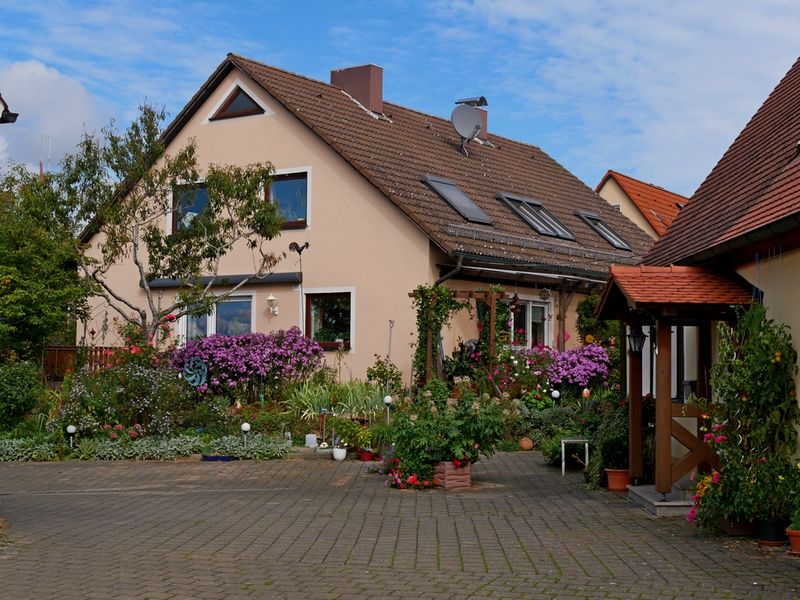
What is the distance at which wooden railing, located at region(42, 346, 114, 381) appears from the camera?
21.1 m

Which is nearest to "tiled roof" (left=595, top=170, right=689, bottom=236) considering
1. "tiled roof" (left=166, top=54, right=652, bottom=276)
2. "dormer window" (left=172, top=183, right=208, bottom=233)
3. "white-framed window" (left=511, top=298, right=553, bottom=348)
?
"tiled roof" (left=166, top=54, right=652, bottom=276)

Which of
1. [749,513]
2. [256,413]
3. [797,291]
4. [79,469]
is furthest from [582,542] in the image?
[256,413]

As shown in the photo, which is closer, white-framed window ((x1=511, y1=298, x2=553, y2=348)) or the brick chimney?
white-framed window ((x1=511, y1=298, x2=553, y2=348))

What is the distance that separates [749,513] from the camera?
905 centimetres

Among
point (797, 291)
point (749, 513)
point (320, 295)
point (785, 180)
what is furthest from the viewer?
point (320, 295)

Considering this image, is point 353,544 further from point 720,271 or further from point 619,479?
point 720,271

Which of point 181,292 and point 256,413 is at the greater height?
point 181,292

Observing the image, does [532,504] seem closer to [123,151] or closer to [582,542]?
[582,542]

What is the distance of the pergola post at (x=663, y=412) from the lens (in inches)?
426

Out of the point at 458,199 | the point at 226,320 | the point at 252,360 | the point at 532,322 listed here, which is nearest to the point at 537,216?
the point at 458,199

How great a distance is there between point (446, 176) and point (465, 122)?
3.43 metres

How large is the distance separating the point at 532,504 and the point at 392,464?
8.01 feet

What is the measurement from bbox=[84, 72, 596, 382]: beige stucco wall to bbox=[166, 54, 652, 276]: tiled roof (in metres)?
0.38

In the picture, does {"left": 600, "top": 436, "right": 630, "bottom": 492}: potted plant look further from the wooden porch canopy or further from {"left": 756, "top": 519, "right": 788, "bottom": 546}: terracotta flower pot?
{"left": 756, "top": 519, "right": 788, "bottom": 546}: terracotta flower pot
